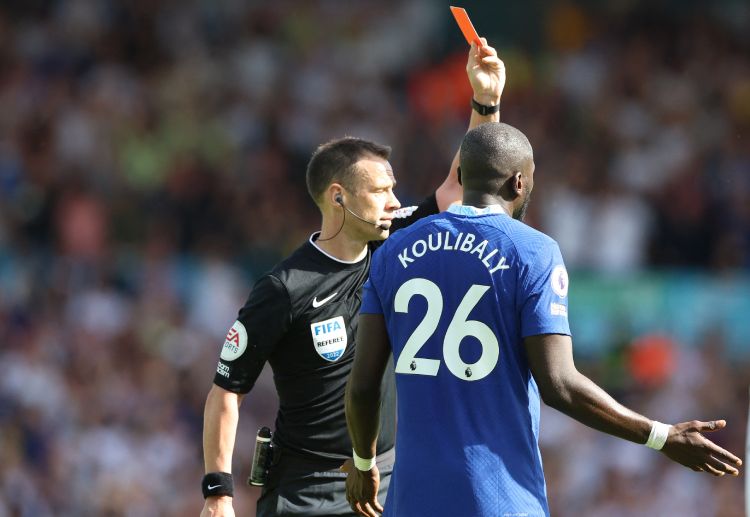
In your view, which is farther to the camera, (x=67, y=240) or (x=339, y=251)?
(x=67, y=240)

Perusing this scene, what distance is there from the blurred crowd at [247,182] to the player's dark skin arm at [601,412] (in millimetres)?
6883

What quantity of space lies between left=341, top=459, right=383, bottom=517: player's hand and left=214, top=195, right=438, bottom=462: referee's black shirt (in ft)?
1.76

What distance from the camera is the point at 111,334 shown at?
1298 cm

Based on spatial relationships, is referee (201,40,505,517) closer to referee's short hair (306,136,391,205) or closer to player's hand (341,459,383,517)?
referee's short hair (306,136,391,205)

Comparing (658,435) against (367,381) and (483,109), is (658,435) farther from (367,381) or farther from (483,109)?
(483,109)

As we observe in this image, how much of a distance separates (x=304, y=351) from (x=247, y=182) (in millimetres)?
8321

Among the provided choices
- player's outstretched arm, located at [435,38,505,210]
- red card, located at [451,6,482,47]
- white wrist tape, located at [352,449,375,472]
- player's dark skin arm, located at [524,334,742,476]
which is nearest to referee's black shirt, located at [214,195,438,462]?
white wrist tape, located at [352,449,375,472]

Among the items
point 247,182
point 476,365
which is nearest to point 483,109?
point 476,365

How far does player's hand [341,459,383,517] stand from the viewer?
494cm

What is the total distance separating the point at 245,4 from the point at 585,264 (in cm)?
596

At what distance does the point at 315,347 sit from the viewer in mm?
5605

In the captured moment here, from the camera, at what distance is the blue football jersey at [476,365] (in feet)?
13.7

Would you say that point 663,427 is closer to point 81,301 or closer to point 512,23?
point 81,301

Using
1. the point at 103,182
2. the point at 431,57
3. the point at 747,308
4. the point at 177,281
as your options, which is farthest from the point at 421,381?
the point at 431,57
